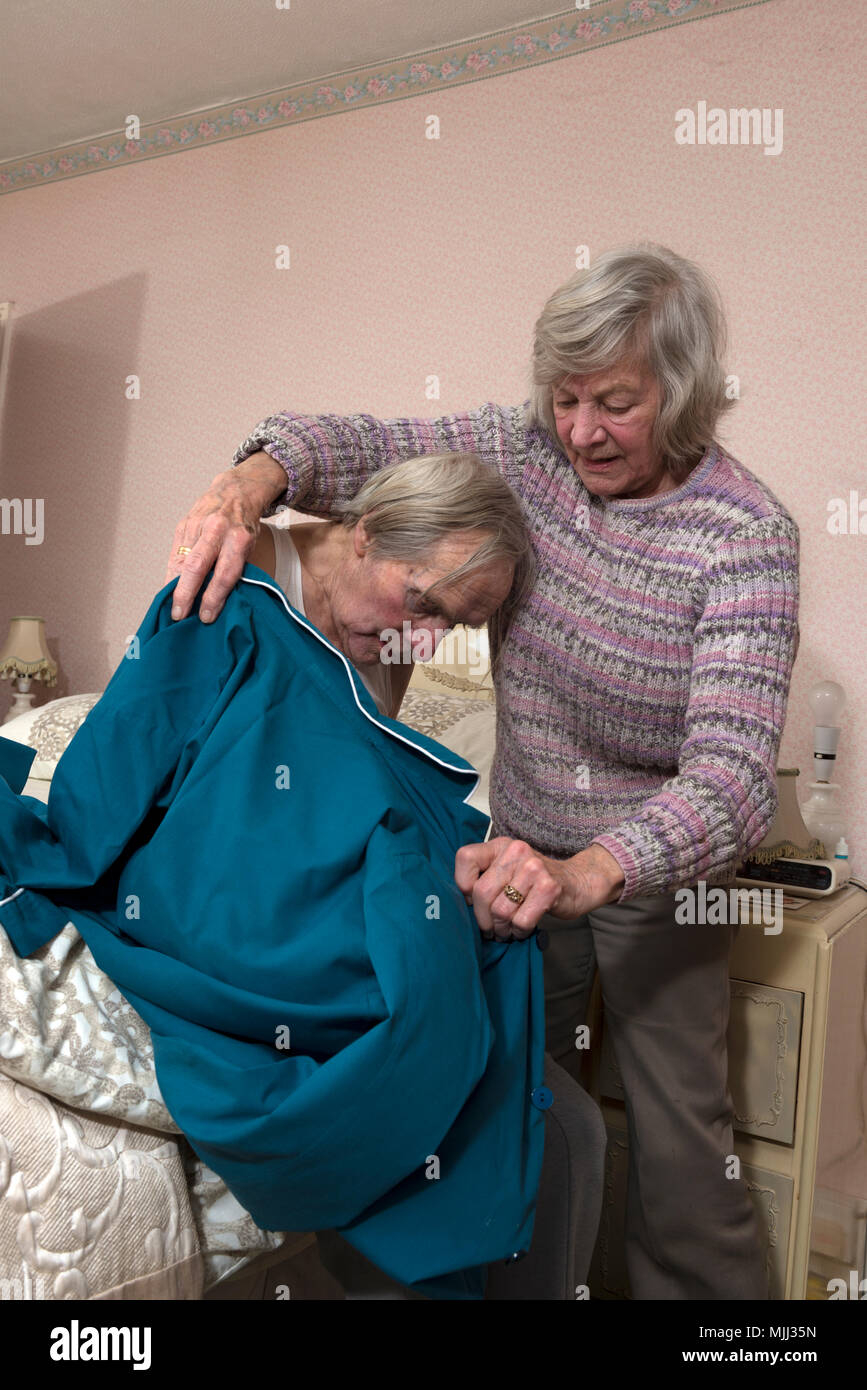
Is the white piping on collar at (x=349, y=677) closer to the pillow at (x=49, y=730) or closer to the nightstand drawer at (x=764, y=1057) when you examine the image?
the nightstand drawer at (x=764, y=1057)

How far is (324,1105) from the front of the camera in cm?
89

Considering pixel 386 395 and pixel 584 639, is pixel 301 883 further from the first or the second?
pixel 386 395

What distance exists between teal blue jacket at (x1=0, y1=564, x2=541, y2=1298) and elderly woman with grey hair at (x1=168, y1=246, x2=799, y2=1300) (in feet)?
0.30

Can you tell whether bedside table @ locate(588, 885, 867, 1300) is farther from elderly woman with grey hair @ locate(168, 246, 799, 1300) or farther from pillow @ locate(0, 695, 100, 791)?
pillow @ locate(0, 695, 100, 791)

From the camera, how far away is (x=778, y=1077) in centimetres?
174

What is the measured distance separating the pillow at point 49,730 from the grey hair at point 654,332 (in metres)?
1.57

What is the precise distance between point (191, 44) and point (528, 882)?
3037 millimetres

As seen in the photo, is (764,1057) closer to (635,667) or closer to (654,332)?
(635,667)

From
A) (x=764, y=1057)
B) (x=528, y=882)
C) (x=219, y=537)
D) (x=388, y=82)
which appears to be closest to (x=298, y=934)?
(x=528, y=882)

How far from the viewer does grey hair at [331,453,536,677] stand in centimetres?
129

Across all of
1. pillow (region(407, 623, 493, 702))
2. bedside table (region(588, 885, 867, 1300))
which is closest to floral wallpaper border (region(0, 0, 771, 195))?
pillow (region(407, 623, 493, 702))

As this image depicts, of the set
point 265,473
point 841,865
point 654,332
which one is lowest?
point 841,865

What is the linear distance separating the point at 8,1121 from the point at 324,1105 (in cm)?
29
